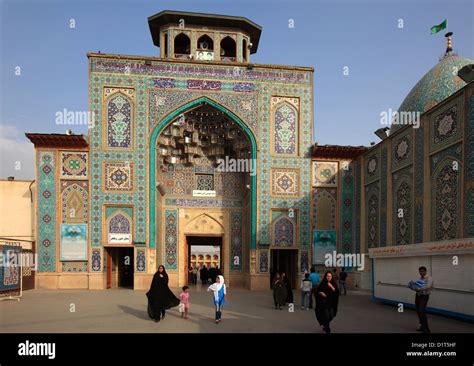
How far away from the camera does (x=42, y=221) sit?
51.8 ft

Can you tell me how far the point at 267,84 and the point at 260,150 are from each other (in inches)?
116

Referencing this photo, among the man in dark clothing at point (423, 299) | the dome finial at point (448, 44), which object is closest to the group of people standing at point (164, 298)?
the man in dark clothing at point (423, 299)

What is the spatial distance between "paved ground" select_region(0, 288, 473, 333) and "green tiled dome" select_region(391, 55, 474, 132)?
9467 mm

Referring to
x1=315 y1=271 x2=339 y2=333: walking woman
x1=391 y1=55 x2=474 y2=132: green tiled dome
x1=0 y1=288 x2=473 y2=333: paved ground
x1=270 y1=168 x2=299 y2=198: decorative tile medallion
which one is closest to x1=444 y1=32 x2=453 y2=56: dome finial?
x1=391 y1=55 x2=474 y2=132: green tiled dome

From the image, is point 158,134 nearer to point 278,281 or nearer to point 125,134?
point 125,134

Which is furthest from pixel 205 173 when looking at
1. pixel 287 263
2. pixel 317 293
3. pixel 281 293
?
pixel 317 293

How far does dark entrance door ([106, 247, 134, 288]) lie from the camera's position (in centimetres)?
1703

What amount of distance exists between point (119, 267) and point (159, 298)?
10.3 meters

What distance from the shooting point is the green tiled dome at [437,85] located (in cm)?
1666

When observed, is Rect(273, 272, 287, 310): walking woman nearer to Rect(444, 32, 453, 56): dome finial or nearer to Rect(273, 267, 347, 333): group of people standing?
Rect(273, 267, 347, 333): group of people standing

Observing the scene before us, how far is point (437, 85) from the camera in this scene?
56.1 feet

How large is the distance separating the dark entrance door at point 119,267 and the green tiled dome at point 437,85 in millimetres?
13545
